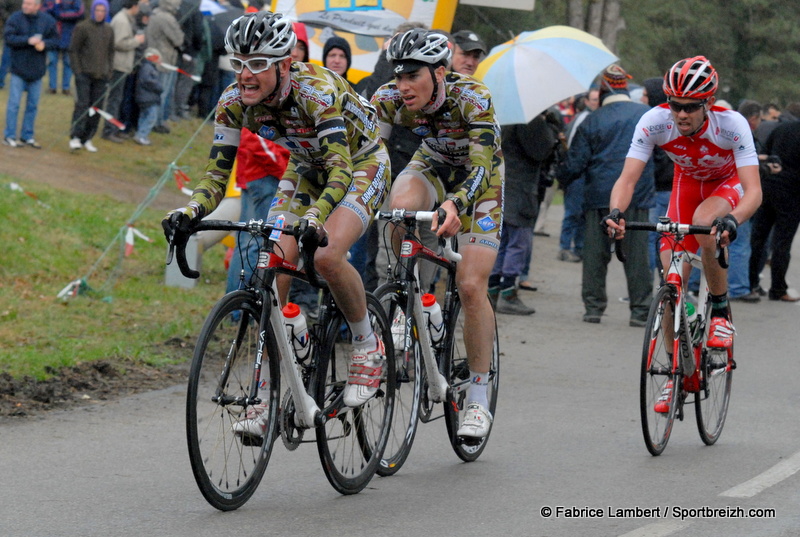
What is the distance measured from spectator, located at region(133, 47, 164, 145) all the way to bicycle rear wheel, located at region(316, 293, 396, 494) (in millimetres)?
12468

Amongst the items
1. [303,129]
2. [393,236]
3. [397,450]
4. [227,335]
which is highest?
[303,129]

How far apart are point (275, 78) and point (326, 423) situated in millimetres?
1648

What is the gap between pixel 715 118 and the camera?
7090mm

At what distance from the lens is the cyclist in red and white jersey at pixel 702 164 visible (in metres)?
6.86

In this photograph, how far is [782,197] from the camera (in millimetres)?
14203

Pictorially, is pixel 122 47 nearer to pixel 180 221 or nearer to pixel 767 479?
pixel 180 221

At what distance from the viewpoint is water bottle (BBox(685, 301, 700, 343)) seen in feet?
23.6

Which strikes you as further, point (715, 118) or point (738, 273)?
point (738, 273)

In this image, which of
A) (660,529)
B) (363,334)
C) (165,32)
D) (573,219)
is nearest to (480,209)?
(363,334)

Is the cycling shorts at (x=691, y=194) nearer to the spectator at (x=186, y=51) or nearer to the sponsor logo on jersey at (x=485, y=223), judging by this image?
the sponsor logo on jersey at (x=485, y=223)

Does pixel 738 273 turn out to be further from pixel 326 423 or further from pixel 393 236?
pixel 326 423

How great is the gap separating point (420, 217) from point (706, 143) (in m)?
2.17

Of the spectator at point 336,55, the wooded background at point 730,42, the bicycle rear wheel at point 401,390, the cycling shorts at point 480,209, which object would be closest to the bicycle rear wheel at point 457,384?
the bicycle rear wheel at point 401,390

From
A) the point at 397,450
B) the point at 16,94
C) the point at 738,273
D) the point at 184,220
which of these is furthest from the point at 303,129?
the point at 16,94
